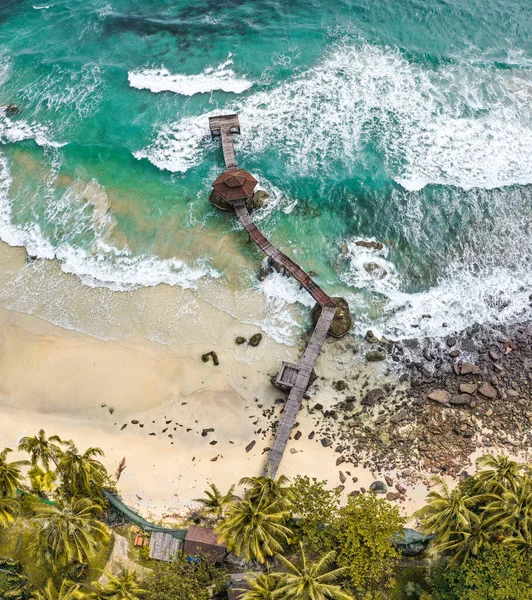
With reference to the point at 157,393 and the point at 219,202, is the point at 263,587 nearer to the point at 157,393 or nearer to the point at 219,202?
the point at 157,393

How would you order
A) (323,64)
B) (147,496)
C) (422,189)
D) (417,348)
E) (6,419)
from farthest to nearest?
1. (323,64)
2. (422,189)
3. (417,348)
4. (6,419)
5. (147,496)

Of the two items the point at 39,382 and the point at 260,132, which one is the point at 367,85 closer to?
the point at 260,132

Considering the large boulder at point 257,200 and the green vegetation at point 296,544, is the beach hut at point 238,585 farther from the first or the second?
the large boulder at point 257,200

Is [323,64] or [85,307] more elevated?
[323,64]

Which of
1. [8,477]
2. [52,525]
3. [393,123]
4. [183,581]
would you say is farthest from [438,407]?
[393,123]

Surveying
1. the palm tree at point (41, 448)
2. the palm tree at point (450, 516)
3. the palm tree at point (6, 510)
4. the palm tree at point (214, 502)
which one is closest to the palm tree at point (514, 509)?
the palm tree at point (450, 516)

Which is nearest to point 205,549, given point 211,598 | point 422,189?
point 211,598

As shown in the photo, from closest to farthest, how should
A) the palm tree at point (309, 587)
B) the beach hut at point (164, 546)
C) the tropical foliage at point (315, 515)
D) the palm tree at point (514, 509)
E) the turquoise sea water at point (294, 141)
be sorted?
the palm tree at point (309, 587), the palm tree at point (514, 509), the tropical foliage at point (315, 515), the beach hut at point (164, 546), the turquoise sea water at point (294, 141)
